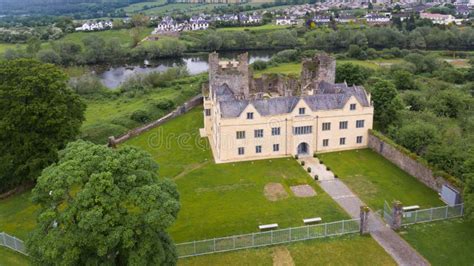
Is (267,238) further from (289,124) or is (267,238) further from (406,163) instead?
(406,163)

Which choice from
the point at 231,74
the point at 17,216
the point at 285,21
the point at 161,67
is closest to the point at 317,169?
the point at 231,74

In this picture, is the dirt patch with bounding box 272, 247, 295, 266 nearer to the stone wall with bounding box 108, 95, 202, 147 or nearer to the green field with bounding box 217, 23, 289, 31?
the stone wall with bounding box 108, 95, 202, 147

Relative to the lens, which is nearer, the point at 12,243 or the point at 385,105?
the point at 12,243

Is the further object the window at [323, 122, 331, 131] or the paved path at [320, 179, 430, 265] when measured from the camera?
the window at [323, 122, 331, 131]

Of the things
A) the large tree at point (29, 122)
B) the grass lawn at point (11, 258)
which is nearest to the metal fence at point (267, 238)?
the grass lawn at point (11, 258)

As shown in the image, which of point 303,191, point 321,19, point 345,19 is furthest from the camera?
point 321,19

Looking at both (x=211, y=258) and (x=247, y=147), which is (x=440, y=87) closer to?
(x=247, y=147)

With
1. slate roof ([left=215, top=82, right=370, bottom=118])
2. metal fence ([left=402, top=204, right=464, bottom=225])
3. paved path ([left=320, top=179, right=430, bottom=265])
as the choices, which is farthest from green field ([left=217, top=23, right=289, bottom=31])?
metal fence ([left=402, top=204, right=464, bottom=225])

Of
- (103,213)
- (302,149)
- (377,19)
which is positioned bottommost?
(302,149)

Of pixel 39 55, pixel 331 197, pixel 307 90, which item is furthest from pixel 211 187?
pixel 39 55
